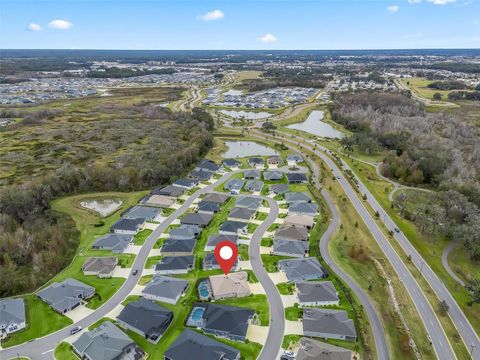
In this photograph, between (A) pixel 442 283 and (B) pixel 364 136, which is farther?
(B) pixel 364 136

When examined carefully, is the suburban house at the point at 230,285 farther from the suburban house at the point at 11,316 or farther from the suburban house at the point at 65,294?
the suburban house at the point at 11,316

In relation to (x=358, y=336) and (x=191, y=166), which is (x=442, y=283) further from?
(x=191, y=166)

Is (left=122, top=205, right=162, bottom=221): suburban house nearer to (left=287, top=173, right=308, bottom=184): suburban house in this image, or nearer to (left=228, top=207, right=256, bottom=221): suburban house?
(left=228, top=207, right=256, bottom=221): suburban house

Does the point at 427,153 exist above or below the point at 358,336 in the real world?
above

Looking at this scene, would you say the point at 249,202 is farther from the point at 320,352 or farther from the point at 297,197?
the point at 320,352

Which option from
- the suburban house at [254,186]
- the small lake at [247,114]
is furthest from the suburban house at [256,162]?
the small lake at [247,114]

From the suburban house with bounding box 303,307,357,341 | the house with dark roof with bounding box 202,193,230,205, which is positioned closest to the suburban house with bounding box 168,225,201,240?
the house with dark roof with bounding box 202,193,230,205

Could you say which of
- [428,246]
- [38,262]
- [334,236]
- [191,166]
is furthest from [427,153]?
[38,262]
